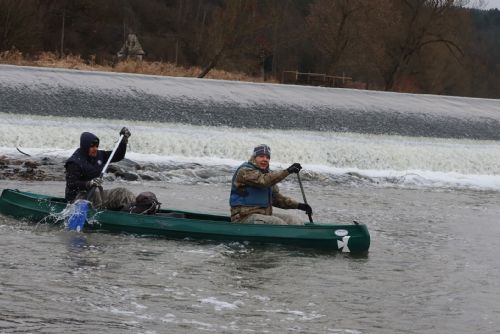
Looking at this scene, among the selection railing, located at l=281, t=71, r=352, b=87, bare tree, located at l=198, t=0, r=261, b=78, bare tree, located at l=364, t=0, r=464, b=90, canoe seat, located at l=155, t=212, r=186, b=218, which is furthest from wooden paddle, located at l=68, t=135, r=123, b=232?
bare tree, located at l=364, t=0, r=464, b=90

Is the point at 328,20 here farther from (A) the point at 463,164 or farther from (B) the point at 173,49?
(A) the point at 463,164

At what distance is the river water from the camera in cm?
904

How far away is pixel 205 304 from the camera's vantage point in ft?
31.2

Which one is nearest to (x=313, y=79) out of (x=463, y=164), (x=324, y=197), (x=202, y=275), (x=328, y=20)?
(x=328, y=20)

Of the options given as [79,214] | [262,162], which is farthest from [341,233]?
[79,214]

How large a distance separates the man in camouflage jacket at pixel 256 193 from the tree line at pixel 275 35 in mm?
22966

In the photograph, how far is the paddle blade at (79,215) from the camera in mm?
12883

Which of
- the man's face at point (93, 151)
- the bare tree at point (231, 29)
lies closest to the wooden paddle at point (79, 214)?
the man's face at point (93, 151)

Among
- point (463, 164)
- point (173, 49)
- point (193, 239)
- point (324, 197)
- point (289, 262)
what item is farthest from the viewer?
point (173, 49)

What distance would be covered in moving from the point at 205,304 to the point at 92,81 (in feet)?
58.1

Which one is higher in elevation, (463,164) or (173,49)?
(173,49)

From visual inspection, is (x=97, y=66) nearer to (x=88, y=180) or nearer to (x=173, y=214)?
(x=88, y=180)

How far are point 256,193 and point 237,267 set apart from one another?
4.95ft

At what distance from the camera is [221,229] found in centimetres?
1271
